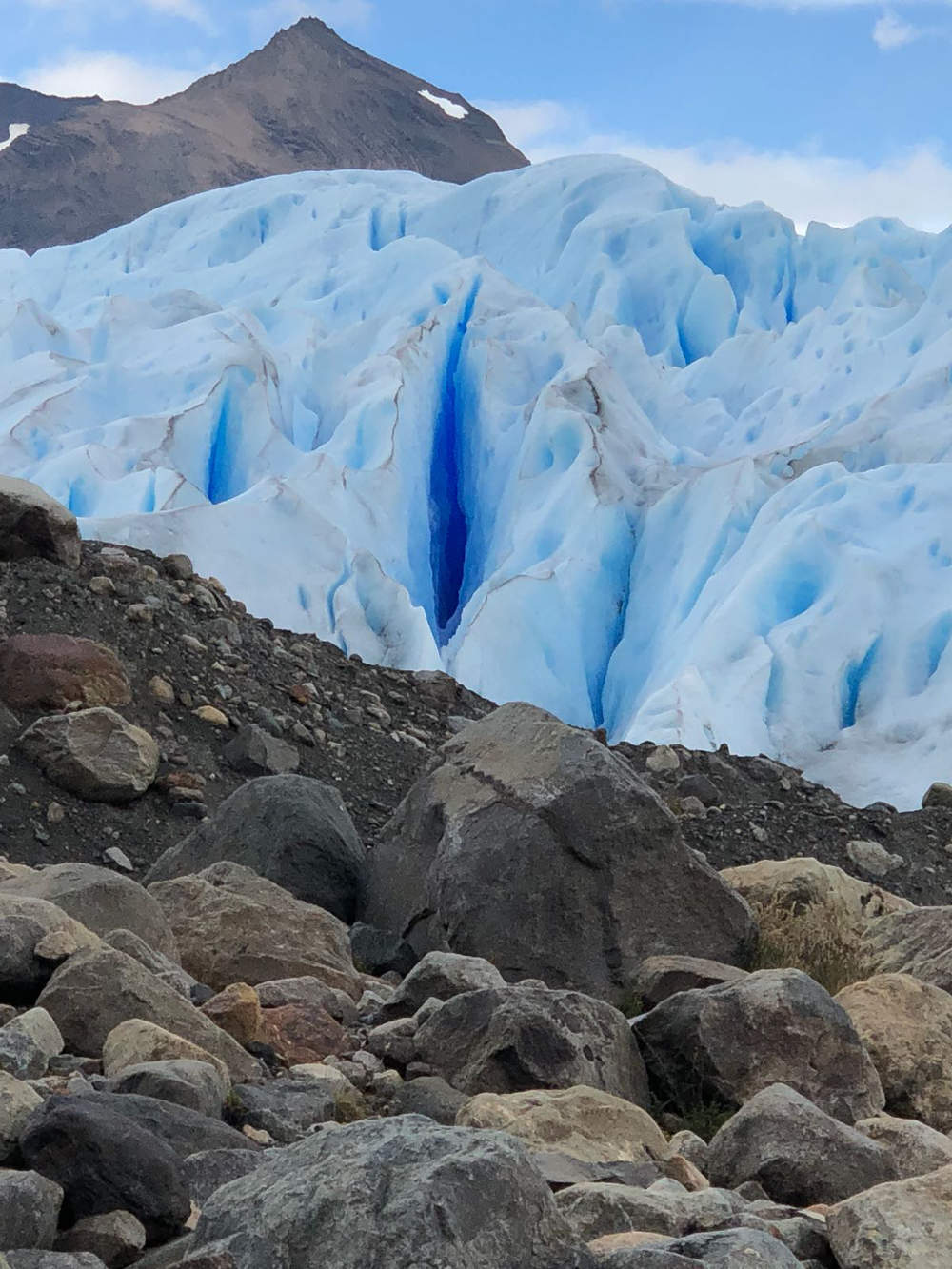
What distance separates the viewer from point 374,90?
42.6 m

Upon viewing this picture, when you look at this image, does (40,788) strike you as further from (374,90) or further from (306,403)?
(374,90)

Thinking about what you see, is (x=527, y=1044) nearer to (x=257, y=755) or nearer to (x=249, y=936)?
(x=249, y=936)

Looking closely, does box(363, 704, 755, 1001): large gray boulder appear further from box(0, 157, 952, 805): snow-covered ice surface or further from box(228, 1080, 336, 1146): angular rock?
box(0, 157, 952, 805): snow-covered ice surface

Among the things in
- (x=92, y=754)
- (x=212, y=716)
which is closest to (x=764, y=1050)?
(x=92, y=754)

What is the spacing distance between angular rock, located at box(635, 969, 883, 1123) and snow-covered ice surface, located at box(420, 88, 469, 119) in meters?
44.5

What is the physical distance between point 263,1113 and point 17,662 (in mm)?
3557

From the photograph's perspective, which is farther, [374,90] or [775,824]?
[374,90]

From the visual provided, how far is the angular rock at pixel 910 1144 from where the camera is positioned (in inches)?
97.7

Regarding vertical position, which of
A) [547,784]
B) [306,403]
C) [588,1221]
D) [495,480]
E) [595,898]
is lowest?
[588,1221]

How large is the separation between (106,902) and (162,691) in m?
2.83

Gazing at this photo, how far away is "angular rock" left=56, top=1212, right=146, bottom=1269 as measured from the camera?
1.57 metres

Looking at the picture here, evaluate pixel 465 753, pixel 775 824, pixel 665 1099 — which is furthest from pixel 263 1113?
pixel 775 824

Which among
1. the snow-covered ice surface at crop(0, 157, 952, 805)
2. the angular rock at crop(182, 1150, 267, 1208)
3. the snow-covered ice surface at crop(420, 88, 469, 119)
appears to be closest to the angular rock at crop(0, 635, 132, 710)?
the angular rock at crop(182, 1150, 267, 1208)

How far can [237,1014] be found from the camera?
270 centimetres
